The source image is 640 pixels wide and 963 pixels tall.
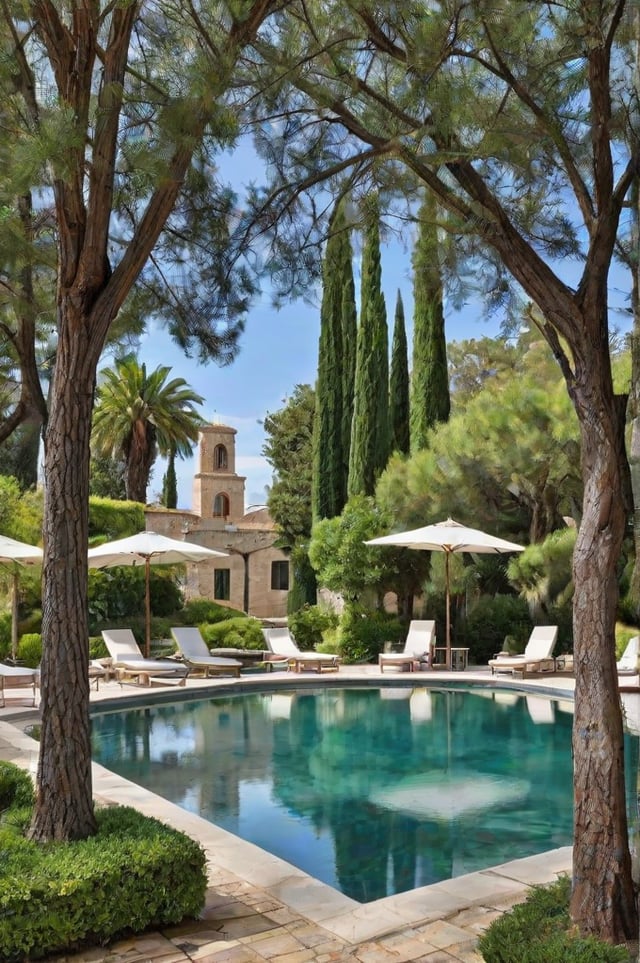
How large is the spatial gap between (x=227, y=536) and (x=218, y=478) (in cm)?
502

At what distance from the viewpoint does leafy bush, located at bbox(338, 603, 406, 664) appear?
18469 millimetres

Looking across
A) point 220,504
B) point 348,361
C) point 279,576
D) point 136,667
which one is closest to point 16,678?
point 136,667

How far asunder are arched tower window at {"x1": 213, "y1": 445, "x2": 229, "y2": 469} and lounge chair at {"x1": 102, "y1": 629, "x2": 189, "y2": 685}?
21741mm

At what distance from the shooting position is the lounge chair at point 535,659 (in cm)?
1549

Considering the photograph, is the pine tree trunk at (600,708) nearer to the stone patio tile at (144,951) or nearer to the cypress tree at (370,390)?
the stone patio tile at (144,951)

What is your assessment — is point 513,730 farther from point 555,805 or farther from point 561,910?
point 561,910

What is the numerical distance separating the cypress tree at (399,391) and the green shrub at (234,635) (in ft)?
23.9

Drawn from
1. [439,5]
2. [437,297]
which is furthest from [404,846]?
[439,5]

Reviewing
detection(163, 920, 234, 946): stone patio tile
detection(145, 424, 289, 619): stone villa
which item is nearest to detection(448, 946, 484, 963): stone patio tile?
detection(163, 920, 234, 946): stone patio tile

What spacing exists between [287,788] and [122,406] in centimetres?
2198

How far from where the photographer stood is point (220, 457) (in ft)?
122

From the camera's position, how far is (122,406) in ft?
95.2

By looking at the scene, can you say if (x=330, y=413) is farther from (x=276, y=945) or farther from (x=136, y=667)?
(x=276, y=945)

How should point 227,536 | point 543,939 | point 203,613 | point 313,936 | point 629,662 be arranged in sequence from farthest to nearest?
1. point 227,536
2. point 203,613
3. point 629,662
4. point 313,936
5. point 543,939
